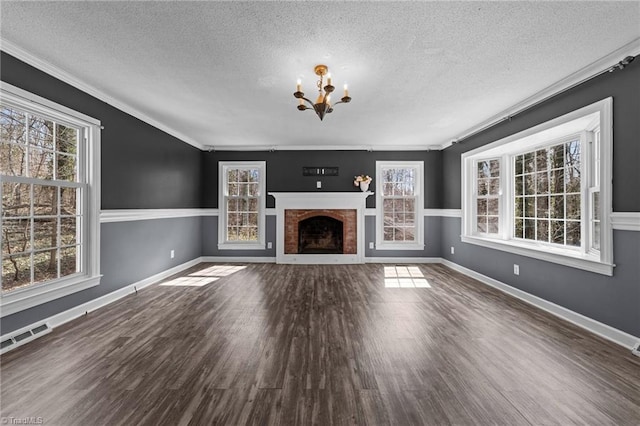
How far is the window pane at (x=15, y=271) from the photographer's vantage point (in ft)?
7.53

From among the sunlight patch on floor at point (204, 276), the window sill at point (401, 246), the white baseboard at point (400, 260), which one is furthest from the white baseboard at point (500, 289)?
the window sill at point (401, 246)

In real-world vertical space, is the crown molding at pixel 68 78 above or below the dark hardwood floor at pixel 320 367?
above

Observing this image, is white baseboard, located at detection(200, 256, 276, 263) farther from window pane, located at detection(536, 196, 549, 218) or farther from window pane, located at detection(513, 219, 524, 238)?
window pane, located at detection(536, 196, 549, 218)

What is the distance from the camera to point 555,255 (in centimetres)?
298

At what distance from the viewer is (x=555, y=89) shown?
2898 mm

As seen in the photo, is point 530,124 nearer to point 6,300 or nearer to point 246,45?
point 246,45

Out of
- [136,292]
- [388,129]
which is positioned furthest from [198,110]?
[388,129]

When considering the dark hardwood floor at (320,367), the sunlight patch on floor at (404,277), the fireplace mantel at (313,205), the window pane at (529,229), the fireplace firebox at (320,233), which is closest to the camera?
the dark hardwood floor at (320,367)

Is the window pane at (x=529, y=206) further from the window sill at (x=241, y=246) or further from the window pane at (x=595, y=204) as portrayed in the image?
the window sill at (x=241, y=246)

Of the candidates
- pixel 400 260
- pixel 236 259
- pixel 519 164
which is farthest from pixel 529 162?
pixel 236 259

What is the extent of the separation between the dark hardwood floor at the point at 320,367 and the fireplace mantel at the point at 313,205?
2.38 metres

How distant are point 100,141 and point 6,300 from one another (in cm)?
187

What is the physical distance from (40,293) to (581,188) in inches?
227

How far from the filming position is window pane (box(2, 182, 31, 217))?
2285mm
